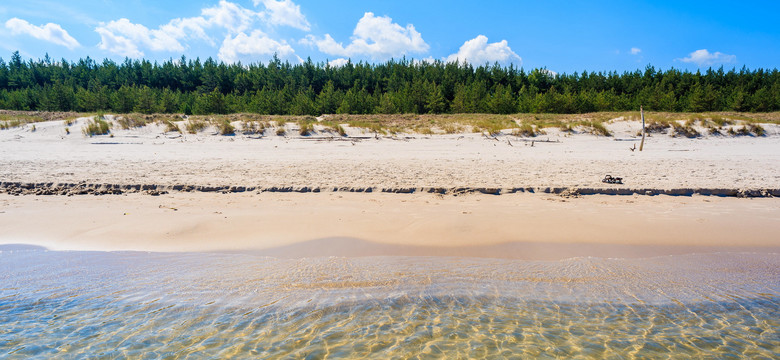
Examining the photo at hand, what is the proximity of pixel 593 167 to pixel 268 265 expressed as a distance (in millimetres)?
9384

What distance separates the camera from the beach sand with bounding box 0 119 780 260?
5320 millimetres

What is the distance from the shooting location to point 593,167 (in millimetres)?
10898

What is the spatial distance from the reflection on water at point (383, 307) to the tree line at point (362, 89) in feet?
129

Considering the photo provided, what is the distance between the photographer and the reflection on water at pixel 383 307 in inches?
122

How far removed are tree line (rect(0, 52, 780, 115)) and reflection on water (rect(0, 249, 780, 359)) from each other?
39.2 m

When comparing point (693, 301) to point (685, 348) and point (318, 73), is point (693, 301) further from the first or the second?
point (318, 73)

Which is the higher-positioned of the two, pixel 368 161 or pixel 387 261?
pixel 368 161

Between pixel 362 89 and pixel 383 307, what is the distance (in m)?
61.5

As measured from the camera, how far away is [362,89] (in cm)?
6303

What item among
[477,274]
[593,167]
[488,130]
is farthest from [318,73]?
[477,274]

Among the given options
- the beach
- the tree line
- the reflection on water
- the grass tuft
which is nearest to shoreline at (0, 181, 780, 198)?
the beach

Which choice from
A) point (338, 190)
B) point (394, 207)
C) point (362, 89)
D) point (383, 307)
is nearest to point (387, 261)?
point (383, 307)


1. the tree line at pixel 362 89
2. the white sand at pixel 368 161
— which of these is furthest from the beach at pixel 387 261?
the tree line at pixel 362 89

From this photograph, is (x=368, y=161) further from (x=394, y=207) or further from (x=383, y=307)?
(x=383, y=307)
